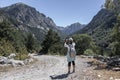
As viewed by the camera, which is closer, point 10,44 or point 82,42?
point 10,44

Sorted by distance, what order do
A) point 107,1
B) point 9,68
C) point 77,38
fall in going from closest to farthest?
1. point 9,68
2. point 107,1
3. point 77,38

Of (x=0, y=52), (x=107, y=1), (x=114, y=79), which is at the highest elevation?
(x=107, y=1)

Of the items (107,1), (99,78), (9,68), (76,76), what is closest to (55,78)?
(76,76)

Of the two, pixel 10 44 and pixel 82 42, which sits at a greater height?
pixel 82 42

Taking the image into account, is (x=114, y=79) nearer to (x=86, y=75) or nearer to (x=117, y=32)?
(x=86, y=75)

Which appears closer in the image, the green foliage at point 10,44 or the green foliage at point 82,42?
the green foliage at point 10,44

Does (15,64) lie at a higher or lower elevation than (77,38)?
lower

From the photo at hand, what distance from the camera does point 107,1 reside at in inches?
1170

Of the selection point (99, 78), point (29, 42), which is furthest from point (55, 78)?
point (29, 42)

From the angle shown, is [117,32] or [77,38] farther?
[77,38]

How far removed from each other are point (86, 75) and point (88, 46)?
92.4m

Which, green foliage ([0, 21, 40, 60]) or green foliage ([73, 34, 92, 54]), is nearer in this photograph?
green foliage ([0, 21, 40, 60])

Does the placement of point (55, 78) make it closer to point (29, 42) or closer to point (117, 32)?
point (117, 32)

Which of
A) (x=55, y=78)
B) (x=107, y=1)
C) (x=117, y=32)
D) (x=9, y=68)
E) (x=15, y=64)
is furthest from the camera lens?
(x=117, y=32)
